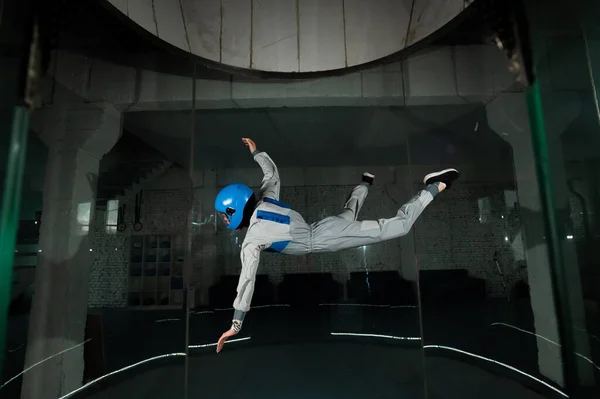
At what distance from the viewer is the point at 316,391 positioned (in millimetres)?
2672

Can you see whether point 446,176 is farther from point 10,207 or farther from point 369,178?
point 10,207

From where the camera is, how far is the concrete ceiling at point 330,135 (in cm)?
320

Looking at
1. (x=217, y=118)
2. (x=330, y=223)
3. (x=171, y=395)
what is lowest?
(x=171, y=395)

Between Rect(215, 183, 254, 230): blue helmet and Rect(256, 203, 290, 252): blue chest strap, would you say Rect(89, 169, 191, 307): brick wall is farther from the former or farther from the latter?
Rect(256, 203, 290, 252): blue chest strap

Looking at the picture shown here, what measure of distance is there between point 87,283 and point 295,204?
81.1 inches

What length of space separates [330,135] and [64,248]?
8.96ft

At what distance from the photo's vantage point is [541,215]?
2.75 meters

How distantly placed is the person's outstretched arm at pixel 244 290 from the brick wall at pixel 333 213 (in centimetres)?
139

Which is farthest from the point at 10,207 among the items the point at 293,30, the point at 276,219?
the point at 293,30

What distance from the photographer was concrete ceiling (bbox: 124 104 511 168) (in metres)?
3.20

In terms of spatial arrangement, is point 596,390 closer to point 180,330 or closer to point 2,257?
point 180,330

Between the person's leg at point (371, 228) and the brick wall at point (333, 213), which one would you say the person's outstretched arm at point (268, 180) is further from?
the brick wall at point (333, 213)

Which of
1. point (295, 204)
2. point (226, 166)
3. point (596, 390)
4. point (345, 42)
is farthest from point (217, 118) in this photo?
point (596, 390)

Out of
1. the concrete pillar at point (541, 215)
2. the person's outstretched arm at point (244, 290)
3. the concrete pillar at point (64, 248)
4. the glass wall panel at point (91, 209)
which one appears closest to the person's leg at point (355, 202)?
the person's outstretched arm at point (244, 290)
